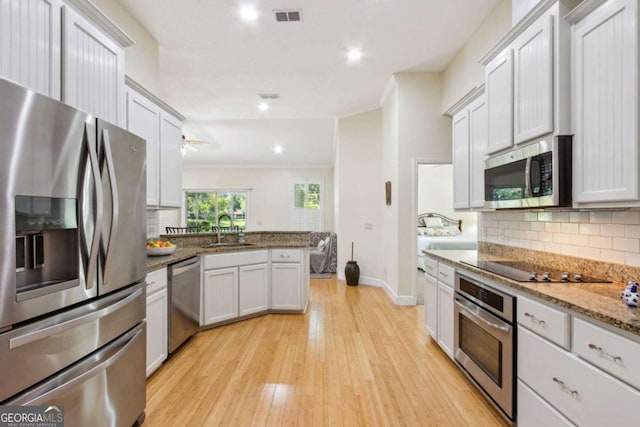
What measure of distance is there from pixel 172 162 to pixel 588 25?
3.33m

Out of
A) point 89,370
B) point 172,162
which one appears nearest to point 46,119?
point 89,370

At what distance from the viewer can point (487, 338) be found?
200cm

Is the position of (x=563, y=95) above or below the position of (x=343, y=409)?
above

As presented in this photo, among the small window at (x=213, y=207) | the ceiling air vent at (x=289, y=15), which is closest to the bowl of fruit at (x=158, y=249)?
the ceiling air vent at (x=289, y=15)

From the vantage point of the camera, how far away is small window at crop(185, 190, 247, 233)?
988 centimetres

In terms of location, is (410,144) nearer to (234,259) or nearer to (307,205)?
(234,259)

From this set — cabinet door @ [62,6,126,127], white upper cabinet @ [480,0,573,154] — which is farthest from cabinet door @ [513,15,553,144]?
cabinet door @ [62,6,126,127]

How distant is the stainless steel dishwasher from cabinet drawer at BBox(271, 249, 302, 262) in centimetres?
97

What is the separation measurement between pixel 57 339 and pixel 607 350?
2.19 metres

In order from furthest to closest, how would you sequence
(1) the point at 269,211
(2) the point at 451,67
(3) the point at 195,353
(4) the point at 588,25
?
(1) the point at 269,211, (2) the point at 451,67, (3) the point at 195,353, (4) the point at 588,25

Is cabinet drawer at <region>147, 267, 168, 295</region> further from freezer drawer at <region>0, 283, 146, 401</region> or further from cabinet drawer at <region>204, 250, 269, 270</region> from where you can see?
cabinet drawer at <region>204, 250, 269, 270</region>

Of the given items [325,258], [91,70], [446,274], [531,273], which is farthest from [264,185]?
[531,273]

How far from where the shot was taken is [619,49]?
4.63 ft

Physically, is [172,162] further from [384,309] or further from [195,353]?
[384,309]
